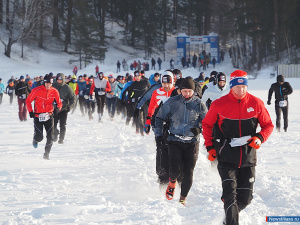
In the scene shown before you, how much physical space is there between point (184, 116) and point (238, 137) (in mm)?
1245

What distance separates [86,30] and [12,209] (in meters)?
51.8

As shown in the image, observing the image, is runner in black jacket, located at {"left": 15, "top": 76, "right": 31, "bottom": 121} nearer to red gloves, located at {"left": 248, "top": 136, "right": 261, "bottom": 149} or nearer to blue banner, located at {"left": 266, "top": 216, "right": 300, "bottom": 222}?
blue banner, located at {"left": 266, "top": 216, "right": 300, "bottom": 222}

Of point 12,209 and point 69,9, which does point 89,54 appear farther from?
point 12,209

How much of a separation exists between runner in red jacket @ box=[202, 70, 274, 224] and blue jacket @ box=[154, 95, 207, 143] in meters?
1.01

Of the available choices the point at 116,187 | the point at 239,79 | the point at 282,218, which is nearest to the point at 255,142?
the point at 239,79

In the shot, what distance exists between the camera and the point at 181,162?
6.17m

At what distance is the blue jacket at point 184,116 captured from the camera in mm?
6020

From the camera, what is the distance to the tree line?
4597 centimetres

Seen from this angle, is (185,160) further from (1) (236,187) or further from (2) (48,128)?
(2) (48,128)

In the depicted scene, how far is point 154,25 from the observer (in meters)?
61.8

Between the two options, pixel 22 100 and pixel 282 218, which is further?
pixel 22 100

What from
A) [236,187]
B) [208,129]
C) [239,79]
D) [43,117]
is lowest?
[236,187]

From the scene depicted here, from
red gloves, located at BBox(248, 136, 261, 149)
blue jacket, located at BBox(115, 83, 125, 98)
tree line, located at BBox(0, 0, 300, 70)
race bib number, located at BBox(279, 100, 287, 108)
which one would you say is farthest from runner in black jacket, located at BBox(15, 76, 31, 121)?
tree line, located at BBox(0, 0, 300, 70)

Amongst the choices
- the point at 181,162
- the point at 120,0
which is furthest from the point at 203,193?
the point at 120,0
